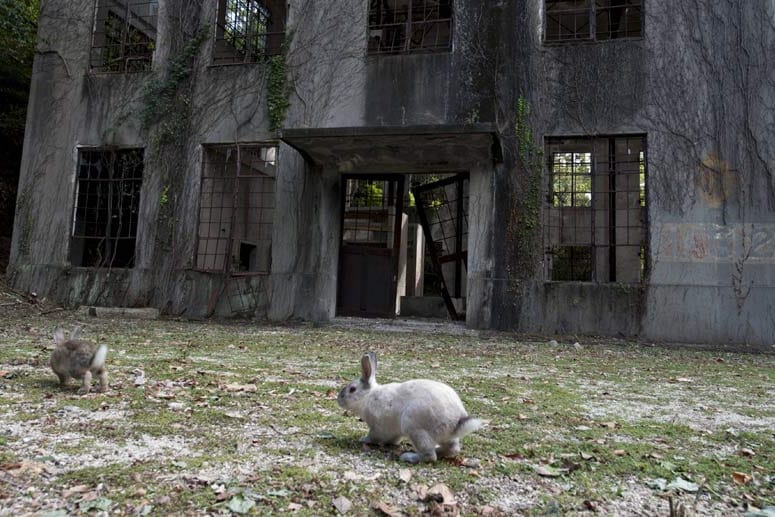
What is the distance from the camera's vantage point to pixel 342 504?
6.82 feet

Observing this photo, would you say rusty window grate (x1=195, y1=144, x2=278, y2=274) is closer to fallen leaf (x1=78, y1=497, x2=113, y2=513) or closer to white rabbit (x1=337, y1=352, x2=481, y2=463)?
white rabbit (x1=337, y1=352, x2=481, y2=463)

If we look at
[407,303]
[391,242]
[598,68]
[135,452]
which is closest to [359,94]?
[391,242]

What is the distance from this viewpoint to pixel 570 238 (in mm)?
14109

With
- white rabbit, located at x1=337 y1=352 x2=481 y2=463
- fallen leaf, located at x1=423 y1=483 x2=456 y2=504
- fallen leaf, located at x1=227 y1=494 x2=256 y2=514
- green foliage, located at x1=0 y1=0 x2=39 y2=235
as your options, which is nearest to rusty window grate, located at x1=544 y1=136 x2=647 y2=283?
white rabbit, located at x1=337 y1=352 x2=481 y2=463

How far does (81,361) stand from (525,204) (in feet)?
26.6

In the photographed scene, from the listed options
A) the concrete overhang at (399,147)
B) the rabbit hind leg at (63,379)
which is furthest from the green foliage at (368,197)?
the rabbit hind leg at (63,379)

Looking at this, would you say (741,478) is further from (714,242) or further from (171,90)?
(171,90)

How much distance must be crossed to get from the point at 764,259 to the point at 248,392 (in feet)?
29.9

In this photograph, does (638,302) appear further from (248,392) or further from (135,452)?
(135,452)

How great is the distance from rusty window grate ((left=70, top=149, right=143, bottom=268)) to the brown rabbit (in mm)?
9001

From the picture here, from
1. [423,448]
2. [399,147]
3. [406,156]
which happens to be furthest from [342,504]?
[406,156]

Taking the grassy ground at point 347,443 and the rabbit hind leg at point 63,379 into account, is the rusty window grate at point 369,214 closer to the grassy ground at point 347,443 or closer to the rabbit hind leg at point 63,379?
the grassy ground at point 347,443

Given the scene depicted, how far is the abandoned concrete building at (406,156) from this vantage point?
953cm

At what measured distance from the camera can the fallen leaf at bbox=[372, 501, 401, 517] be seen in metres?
2.02
